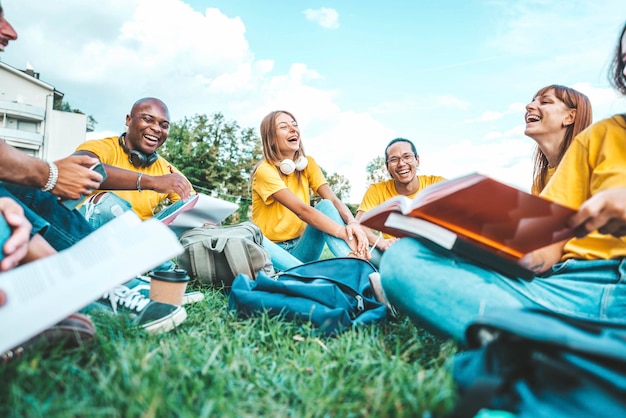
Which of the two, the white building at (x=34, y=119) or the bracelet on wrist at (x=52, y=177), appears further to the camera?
the white building at (x=34, y=119)

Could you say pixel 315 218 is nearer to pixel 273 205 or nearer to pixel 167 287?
pixel 273 205

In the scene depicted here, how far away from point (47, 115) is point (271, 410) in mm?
43421

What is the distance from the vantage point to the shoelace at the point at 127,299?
6.34 feet

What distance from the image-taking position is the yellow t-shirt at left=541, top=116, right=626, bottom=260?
5.22ft

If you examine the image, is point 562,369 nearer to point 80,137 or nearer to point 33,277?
point 33,277

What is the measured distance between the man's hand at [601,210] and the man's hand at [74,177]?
1.95 m

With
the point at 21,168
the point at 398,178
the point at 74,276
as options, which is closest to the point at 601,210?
the point at 74,276

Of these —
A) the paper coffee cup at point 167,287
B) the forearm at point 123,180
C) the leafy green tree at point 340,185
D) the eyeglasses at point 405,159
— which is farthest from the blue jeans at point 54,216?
the leafy green tree at point 340,185

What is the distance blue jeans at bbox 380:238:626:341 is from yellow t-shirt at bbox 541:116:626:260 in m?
0.07

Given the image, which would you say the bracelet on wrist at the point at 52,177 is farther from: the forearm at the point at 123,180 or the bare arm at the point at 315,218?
the bare arm at the point at 315,218

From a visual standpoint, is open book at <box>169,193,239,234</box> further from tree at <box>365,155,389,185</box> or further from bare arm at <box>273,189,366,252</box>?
tree at <box>365,155,389,185</box>

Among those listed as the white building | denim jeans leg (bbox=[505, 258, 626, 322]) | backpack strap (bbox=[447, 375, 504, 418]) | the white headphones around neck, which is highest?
the white building

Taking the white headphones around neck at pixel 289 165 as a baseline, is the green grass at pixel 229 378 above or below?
below

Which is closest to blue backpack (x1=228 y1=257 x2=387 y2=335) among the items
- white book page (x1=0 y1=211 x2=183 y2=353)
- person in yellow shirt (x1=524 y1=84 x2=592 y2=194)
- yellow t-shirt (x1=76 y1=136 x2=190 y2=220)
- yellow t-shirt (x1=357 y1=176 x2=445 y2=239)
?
white book page (x1=0 y1=211 x2=183 y2=353)
